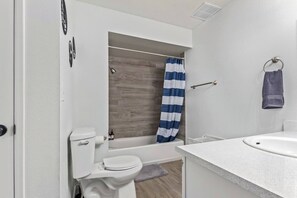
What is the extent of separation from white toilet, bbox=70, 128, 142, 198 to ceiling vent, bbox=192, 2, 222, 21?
6.90ft

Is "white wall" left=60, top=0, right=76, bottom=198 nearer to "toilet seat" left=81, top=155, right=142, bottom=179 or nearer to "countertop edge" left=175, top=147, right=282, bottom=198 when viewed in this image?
"toilet seat" left=81, top=155, right=142, bottom=179

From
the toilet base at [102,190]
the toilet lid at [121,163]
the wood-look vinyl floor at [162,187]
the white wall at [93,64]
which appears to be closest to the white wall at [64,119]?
the toilet base at [102,190]

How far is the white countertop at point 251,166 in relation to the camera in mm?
414

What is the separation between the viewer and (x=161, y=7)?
2.06 meters

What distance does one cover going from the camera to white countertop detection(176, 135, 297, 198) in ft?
1.36

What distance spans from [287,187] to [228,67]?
5.95 feet

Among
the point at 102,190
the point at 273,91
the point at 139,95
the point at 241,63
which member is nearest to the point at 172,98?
the point at 139,95

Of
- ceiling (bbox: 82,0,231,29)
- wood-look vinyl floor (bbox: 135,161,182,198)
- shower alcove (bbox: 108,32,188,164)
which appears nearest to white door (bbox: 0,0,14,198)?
wood-look vinyl floor (bbox: 135,161,182,198)

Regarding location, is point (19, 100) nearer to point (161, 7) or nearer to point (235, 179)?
point (235, 179)

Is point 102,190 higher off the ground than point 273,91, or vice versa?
point 273,91

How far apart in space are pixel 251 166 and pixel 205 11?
2194mm

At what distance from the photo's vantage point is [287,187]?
409 mm

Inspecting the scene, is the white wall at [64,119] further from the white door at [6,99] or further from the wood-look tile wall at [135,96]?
the wood-look tile wall at [135,96]

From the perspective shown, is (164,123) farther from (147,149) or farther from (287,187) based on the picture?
(287,187)
